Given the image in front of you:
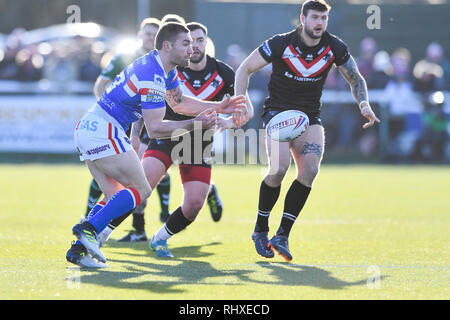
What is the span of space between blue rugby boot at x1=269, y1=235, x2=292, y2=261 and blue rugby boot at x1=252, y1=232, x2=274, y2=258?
63 millimetres

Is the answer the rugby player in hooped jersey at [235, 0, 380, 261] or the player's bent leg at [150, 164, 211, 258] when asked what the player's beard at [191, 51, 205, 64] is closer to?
the rugby player in hooped jersey at [235, 0, 380, 261]

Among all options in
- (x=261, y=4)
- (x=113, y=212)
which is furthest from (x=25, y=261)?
(x=261, y=4)

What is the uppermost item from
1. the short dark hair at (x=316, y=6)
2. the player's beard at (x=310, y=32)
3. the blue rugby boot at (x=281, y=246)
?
the short dark hair at (x=316, y=6)

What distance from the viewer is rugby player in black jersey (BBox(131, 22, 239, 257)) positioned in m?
8.38

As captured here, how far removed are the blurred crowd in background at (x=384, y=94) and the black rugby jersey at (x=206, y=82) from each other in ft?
37.7

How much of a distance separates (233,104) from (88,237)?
1.65m

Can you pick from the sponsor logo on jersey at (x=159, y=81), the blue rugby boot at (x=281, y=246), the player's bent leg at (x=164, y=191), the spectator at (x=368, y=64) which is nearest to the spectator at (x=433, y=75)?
the spectator at (x=368, y=64)

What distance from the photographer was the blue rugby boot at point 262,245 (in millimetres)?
8078

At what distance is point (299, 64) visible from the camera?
26.8ft

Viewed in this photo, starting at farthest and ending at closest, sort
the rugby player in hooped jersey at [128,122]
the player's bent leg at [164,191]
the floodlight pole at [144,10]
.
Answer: the floodlight pole at [144,10]
the player's bent leg at [164,191]
the rugby player in hooped jersey at [128,122]

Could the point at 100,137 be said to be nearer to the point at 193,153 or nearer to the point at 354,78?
the point at 193,153

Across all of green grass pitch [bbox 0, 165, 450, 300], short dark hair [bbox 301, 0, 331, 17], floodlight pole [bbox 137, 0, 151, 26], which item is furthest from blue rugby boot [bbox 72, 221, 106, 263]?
floodlight pole [bbox 137, 0, 151, 26]

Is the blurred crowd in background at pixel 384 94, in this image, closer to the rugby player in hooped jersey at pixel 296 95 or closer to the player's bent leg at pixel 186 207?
the player's bent leg at pixel 186 207
